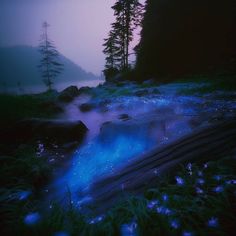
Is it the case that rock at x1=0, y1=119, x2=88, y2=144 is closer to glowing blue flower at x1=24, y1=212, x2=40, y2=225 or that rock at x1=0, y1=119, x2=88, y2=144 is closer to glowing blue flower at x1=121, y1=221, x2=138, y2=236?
glowing blue flower at x1=24, y1=212, x2=40, y2=225

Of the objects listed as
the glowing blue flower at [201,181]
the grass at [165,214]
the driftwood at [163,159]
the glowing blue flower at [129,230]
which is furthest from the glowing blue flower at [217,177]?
the glowing blue flower at [129,230]

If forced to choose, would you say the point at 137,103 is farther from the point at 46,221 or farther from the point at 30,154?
the point at 46,221

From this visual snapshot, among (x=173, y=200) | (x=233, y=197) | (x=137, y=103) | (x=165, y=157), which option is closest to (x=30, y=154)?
(x=165, y=157)

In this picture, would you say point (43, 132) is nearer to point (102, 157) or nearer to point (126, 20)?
point (102, 157)

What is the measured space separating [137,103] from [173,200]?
371 inches

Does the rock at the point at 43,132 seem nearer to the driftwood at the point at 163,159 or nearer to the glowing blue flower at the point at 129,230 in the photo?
the driftwood at the point at 163,159

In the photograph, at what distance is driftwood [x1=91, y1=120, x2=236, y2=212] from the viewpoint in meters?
3.57

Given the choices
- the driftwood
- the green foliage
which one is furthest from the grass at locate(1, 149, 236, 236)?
the green foliage

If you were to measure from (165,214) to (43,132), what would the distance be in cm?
594

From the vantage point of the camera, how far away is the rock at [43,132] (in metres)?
7.07

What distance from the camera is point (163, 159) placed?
401 centimetres

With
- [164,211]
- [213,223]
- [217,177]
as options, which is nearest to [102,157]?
[217,177]

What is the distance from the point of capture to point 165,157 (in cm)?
405

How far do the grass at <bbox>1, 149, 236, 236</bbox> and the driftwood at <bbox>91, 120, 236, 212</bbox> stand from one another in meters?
0.38
